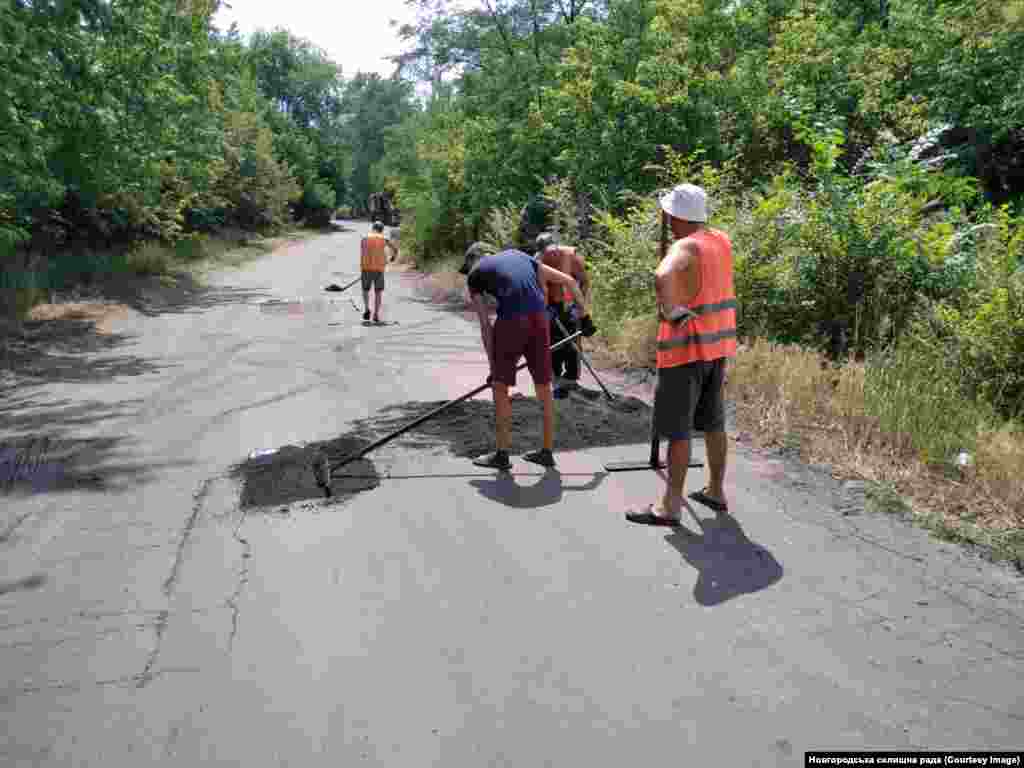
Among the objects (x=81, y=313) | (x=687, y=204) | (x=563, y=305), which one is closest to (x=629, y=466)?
(x=687, y=204)

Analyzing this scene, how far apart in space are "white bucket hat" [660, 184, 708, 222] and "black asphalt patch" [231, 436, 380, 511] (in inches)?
107

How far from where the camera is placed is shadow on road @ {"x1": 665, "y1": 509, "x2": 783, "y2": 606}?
4.07 metres

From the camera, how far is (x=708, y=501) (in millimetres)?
5223

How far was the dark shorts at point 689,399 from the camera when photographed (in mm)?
4832

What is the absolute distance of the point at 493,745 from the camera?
9.46 feet

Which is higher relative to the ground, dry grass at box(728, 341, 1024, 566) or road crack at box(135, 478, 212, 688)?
dry grass at box(728, 341, 1024, 566)

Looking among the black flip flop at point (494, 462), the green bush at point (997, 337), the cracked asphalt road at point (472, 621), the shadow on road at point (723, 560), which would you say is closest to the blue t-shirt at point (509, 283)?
the black flip flop at point (494, 462)

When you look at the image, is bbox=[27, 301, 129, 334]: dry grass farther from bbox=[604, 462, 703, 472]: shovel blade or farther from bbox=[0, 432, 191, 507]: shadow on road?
bbox=[604, 462, 703, 472]: shovel blade

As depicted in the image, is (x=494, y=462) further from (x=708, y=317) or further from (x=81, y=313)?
(x=81, y=313)

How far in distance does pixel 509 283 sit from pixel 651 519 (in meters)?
2.09

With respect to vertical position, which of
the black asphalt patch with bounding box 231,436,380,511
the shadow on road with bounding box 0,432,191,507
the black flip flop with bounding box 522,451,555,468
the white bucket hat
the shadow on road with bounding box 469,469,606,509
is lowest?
the shadow on road with bounding box 0,432,191,507

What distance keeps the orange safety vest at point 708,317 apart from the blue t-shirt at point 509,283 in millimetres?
1474

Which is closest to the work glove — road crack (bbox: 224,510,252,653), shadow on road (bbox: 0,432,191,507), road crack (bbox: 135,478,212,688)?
road crack (bbox: 224,510,252,653)

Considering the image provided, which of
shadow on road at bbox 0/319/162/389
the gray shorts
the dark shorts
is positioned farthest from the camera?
the gray shorts
